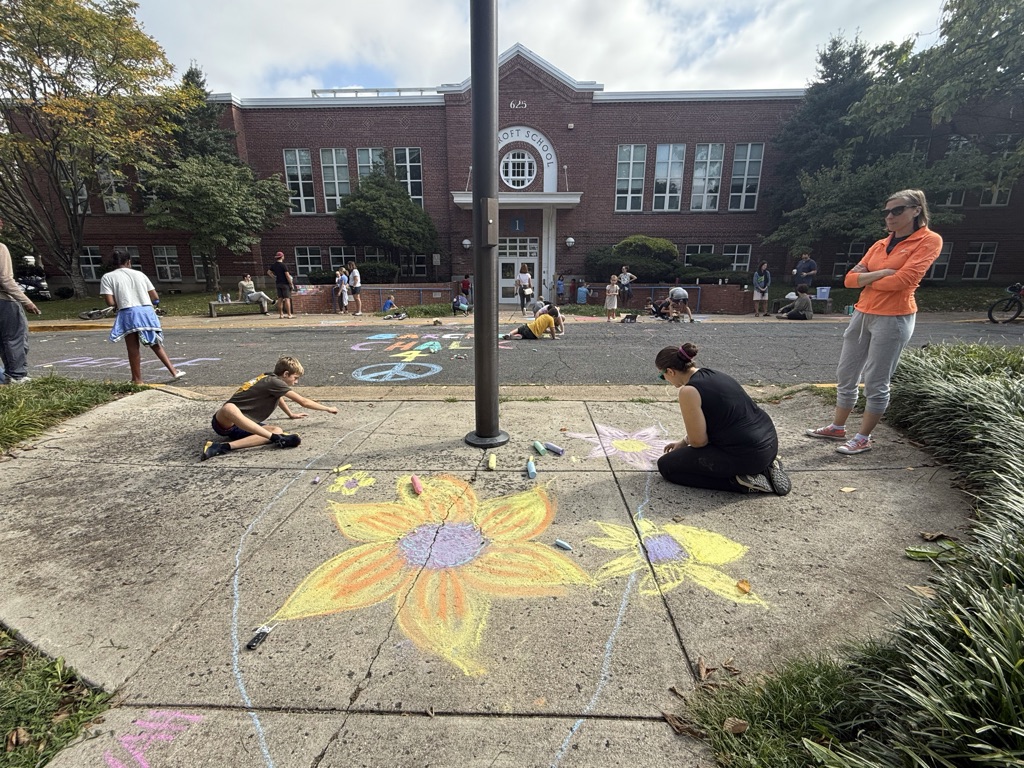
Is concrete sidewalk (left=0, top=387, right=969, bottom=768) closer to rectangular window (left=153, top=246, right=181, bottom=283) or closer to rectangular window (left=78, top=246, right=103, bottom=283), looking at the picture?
rectangular window (left=153, top=246, right=181, bottom=283)

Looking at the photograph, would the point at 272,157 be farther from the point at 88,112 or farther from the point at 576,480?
the point at 576,480

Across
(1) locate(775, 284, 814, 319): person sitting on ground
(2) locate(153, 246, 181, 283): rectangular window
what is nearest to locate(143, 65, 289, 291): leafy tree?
(2) locate(153, 246, 181, 283): rectangular window

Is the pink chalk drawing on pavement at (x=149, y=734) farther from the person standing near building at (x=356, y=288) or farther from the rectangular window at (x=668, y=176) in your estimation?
the rectangular window at (x=668, y=176)

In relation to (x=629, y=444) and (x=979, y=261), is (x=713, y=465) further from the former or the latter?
(x=979, y=261)

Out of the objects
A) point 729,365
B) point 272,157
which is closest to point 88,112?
point 272,157

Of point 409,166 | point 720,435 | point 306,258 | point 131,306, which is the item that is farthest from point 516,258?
point 720,435

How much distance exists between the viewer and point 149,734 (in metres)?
1.77

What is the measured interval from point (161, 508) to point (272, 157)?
93.9 feet

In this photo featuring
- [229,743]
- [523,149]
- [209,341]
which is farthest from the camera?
[523,149]

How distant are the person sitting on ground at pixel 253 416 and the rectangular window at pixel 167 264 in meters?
29.8

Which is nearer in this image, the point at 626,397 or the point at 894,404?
the point at 894,404

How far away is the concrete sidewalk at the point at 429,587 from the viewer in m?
1.79

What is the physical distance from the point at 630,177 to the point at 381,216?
13534 millimetres

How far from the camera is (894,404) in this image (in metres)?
4.77
